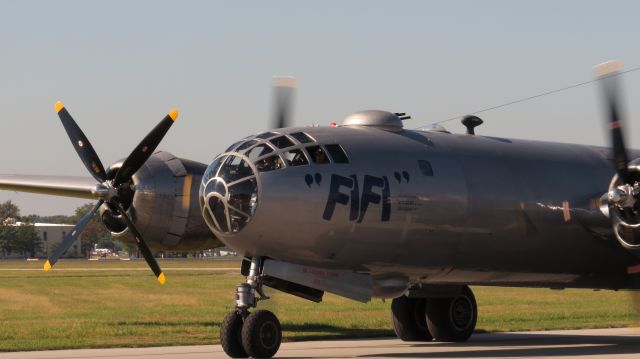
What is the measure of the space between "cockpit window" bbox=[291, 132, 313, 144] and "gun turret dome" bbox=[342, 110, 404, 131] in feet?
7.00

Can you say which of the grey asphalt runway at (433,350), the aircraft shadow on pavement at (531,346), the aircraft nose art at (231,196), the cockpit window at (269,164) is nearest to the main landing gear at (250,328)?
the aircraft nose art at (231,196)

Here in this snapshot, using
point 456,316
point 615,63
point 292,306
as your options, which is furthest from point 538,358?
point 292,306

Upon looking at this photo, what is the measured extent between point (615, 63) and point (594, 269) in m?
4.61

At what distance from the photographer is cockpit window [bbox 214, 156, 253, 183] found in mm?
19655

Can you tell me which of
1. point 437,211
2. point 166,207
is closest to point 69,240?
point 166,207

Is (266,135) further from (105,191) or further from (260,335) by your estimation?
(105,191)

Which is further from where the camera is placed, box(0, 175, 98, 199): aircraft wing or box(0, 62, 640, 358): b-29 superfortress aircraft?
box(0, 175, 98, 199): aircraft wing

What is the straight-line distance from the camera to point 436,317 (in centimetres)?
2534

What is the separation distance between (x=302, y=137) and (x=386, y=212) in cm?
213

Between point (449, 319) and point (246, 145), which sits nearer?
point (246, 145)

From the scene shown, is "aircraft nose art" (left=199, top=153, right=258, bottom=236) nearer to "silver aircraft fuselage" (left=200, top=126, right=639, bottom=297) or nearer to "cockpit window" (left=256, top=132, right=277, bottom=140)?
"silver aircraft fuselage" (left=200, top=126, right=639, bottom=297)

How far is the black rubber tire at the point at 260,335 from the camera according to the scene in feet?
62.5

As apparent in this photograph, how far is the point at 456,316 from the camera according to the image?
25.5 m

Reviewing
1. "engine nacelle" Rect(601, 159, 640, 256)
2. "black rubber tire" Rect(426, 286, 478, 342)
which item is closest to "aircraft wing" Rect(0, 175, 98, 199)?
"black rubber tire" Rect(426, 286, 478, 342)
